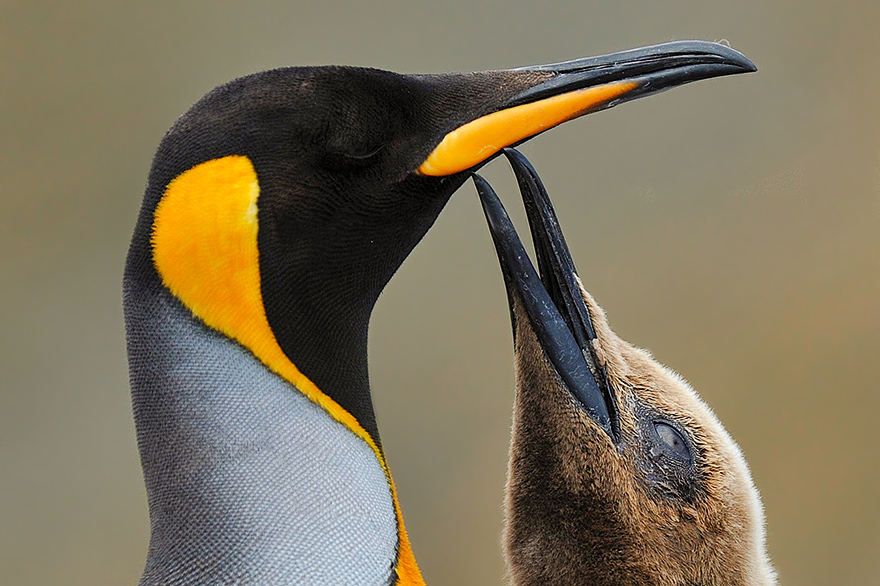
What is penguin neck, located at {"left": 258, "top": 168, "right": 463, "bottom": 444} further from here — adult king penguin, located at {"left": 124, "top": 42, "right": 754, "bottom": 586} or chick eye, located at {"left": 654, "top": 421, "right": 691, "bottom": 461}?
chick eye, located at {"left": 654, "top": 421, "right": 691, "bottom": 461}

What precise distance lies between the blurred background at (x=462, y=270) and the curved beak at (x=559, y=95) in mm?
1314

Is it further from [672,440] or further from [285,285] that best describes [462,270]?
[285,285]

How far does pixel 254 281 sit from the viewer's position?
25.9 inches

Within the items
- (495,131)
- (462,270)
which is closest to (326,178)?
(495,131)

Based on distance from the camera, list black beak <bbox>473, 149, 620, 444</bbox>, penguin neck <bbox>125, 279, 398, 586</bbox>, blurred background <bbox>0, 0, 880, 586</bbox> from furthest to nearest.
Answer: blurred background <bbox>0, 0, 880, 586</bbox> < black beak <bbox>473, 149, 620, 444</bbox> < penguin neck <bbox>125, 279, 398, 586</bbox>

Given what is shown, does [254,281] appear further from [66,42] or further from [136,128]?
[66,42]

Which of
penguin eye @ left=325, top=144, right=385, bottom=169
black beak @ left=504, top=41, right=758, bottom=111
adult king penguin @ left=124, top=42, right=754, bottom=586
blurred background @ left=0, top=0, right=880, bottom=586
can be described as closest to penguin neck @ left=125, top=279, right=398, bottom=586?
adult king penguin @ left=124, top=42, right=754, bottom=586

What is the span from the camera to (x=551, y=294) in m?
0.86

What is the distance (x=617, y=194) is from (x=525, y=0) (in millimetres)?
482

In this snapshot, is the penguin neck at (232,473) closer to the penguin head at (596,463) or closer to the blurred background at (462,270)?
the penguin head at (596,463)

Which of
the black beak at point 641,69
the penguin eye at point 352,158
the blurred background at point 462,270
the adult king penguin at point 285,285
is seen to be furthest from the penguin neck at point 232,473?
the blurred background at point 462,270

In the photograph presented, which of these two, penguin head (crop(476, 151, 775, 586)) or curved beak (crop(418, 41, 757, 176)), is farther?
penguin head (crop(476, 151, 775, 586))

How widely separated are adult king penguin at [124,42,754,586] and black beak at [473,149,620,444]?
0.11 meters

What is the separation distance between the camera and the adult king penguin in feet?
2.09
